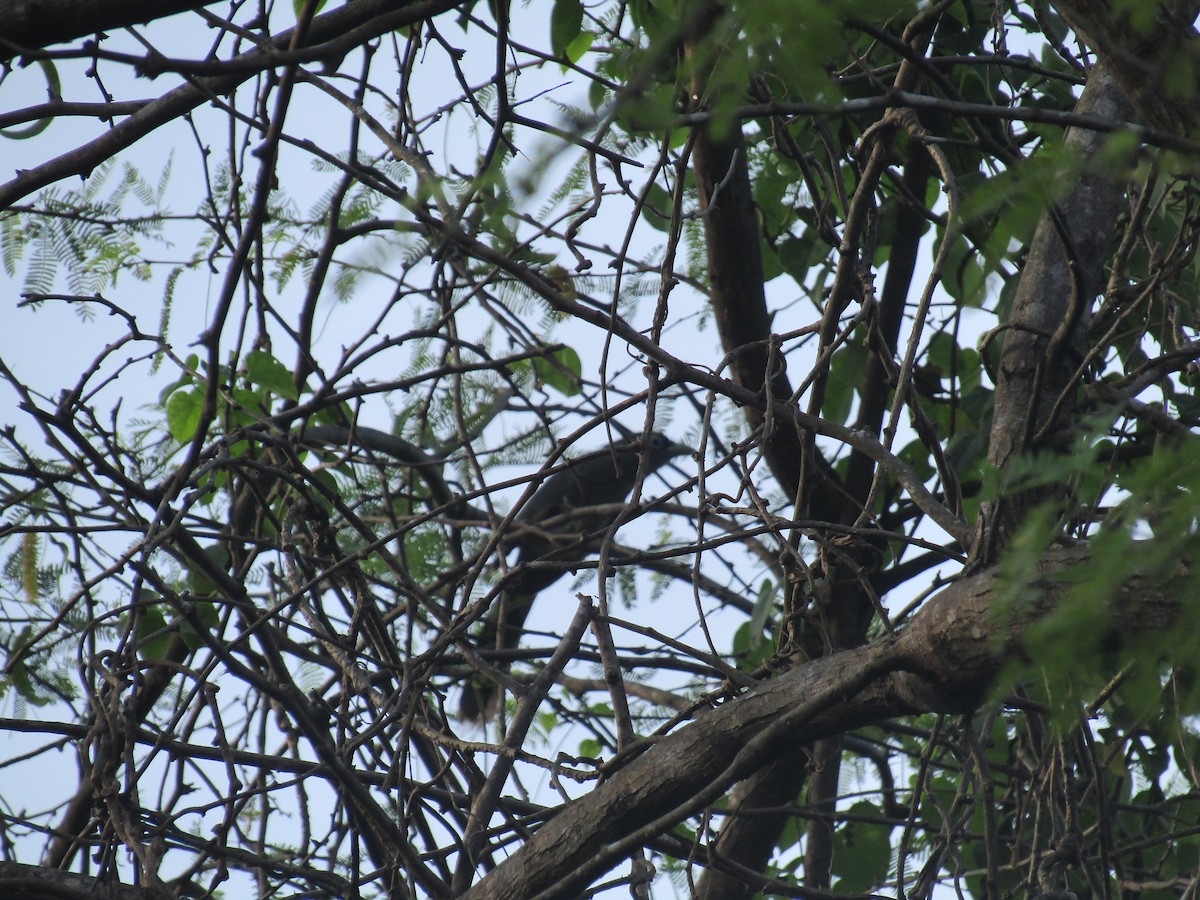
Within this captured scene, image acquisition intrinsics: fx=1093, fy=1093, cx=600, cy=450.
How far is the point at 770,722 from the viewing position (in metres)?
1.67

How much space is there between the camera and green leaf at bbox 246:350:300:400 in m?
2.63

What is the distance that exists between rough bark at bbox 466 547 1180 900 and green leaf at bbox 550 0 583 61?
1.55 meters

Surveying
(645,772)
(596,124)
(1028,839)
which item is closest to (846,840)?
(1028,839)

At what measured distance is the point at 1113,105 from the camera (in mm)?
2182

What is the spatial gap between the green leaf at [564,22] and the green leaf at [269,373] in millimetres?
1000

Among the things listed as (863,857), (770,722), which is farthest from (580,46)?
(863,857)

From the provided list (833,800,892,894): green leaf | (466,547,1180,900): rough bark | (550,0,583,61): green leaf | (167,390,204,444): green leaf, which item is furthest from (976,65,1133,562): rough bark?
(167,390,204,444): green leaf

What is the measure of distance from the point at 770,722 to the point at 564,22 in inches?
64.6

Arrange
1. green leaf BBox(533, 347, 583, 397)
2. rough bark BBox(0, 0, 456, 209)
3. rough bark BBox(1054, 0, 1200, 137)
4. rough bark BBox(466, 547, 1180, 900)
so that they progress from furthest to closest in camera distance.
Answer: green leaf BBox(533, 347, 583, 397) < rough bark BBox(0, 0, 456, 209) < rough bark BBox(466, 547, 1180, 900) < rough bark BBox(1054, 0, 1200, 137)

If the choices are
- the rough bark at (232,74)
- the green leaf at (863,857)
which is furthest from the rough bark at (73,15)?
the green leaf at (863,857)

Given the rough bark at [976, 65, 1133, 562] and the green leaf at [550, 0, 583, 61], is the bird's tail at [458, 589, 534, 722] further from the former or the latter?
the green leaf at [550, 0, 583, 61]

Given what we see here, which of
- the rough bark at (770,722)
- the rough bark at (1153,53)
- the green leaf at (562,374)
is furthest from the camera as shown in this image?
the green leaf at (562,374)

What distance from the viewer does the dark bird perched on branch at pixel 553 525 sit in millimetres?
2723

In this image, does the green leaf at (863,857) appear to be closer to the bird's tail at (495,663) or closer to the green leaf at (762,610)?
the green leaf at (762,610)
